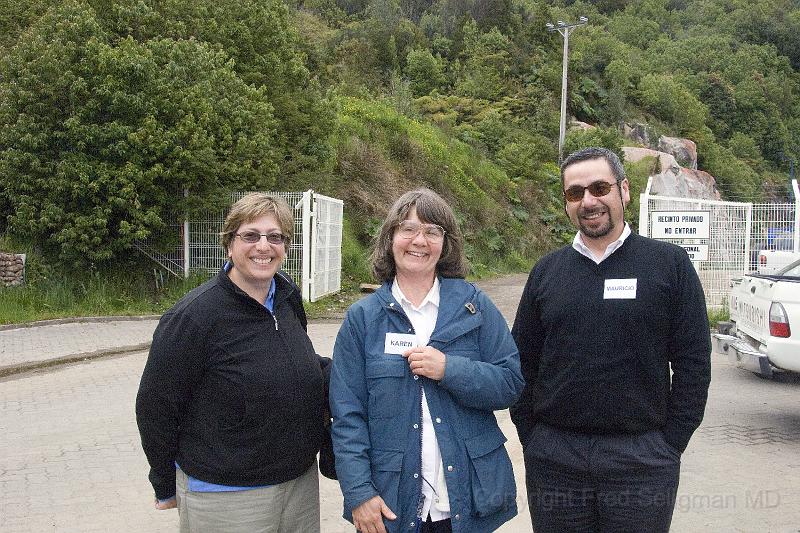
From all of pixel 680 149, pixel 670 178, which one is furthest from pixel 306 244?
pixel 680 149

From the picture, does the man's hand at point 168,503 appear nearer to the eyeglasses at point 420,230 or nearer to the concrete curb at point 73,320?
the eyeglasses at point 420,230

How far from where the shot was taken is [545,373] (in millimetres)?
2854

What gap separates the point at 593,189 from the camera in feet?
9.25

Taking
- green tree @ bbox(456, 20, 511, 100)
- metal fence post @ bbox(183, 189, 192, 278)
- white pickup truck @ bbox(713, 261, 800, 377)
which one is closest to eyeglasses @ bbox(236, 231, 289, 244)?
white pickup truck @ bbox(713, 261, 800, 377)

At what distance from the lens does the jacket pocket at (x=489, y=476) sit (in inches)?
103

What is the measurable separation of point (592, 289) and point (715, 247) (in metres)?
11.4

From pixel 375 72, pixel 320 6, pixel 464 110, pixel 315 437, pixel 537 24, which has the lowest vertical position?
pixel 315 437

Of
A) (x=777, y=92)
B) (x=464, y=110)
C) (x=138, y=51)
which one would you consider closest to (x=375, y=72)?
(x=464, y=110)

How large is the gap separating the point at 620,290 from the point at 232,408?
1519 millimetres

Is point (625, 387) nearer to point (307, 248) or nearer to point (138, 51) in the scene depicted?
point (307, 248)

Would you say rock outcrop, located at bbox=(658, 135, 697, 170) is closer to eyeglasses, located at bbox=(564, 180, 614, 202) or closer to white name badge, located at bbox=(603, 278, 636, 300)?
eyeglasses, located at bbox=(564, 180, 614, 202)

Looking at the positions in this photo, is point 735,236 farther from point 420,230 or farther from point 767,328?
point 420,230

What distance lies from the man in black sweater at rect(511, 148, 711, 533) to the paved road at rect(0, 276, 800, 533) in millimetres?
1952

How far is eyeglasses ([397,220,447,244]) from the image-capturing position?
2.81 meters
